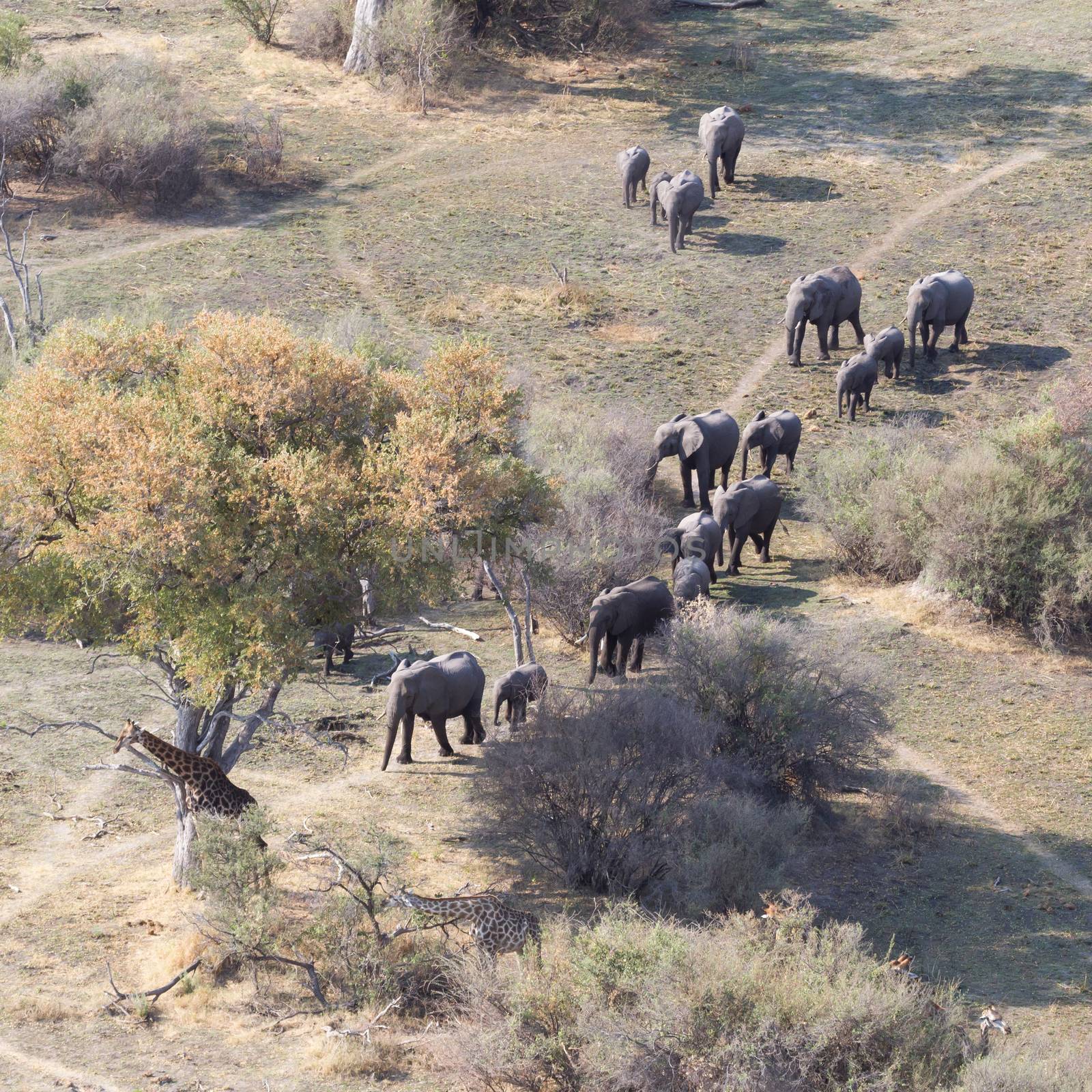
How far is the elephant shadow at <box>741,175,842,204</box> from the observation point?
1626 inches

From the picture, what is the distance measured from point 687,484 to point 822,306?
22.2 ft

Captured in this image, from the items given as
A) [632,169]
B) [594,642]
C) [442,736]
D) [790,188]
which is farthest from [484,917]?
[790,188]

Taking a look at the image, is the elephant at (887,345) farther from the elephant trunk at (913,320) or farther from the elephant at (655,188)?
the elephant at (655,188)

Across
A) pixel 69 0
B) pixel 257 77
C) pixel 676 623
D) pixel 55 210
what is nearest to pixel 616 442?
pixel 676 623

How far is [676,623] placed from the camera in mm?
20484

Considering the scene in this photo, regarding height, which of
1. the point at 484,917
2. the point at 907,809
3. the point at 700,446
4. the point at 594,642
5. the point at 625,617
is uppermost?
the point at 700,446

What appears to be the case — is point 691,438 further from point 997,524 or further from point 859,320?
point 859,320

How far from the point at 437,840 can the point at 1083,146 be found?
113 ft

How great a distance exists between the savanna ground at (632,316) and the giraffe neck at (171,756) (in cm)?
149

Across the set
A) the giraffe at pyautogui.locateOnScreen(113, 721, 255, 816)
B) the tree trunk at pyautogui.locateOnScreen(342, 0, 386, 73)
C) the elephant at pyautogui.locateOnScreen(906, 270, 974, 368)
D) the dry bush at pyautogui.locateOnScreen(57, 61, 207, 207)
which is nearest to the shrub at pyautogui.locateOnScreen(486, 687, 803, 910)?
the giraffe at pyautogui.locateOnScreen(113, 721, 255, 816)

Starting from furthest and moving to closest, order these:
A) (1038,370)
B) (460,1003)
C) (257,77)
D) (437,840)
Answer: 1. (257,77)
2. (1038,370)
3. (437,840)
4. (460,1003)

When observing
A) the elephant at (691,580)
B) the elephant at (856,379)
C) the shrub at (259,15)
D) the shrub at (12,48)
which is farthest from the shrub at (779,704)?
the shrub at (259,15)

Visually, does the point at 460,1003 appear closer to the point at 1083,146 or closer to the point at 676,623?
the point at 676,623

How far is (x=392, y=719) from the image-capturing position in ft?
63.4
